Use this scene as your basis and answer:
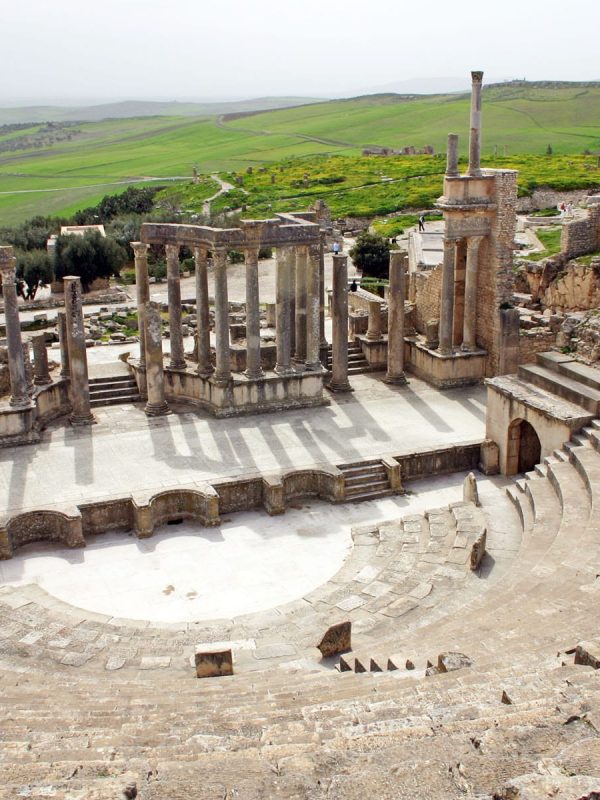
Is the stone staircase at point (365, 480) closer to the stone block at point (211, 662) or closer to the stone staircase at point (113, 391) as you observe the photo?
the stone staircase at point (113, 391)

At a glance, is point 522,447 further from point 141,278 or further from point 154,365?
point 141,278

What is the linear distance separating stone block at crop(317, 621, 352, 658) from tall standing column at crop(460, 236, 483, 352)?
15.4 m

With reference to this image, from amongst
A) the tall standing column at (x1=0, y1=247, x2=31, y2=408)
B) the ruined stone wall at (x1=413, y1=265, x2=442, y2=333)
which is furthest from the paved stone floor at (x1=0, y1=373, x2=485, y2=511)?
the ruined stone wall at (x1=413, y1=265, x2=442, y2=333)

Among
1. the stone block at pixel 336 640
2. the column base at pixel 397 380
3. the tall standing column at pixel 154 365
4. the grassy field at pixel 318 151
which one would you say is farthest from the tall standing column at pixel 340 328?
the grassy field at pixel 318 151

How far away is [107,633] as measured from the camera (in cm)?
1611

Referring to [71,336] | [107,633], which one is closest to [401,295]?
[71,336]

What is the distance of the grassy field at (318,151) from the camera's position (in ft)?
250

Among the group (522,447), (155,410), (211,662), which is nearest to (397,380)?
(522,447)

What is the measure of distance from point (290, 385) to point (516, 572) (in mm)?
11778

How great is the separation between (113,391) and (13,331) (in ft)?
13.8

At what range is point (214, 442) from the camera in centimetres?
2423

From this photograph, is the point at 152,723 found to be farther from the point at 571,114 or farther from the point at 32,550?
the point at 571,114

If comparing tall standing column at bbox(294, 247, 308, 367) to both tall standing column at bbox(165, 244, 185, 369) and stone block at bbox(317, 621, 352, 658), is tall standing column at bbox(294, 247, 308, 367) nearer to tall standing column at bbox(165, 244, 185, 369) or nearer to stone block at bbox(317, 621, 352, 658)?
tall standing column at bbox(165, 244, 185, 369)

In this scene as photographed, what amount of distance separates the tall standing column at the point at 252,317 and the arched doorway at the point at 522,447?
303 inches
